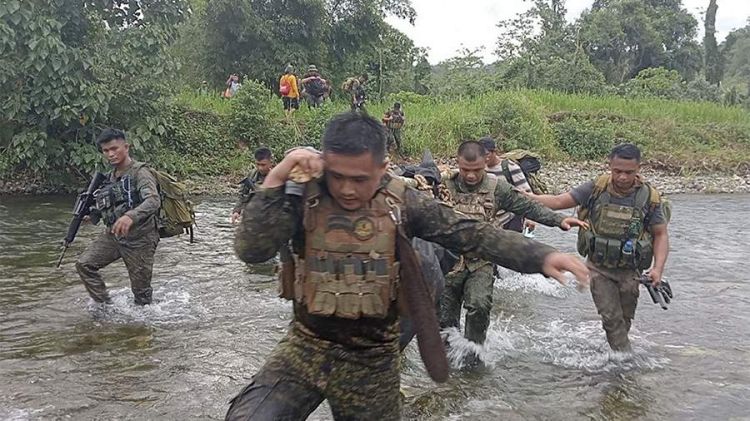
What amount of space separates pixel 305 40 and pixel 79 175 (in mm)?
10723

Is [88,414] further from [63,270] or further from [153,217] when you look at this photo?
[63,270]

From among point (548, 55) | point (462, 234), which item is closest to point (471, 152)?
point (462, 234)

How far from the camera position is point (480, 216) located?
5.95 m

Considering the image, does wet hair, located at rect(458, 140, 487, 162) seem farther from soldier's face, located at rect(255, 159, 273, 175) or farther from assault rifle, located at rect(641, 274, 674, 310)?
soldier's face, located at rect(255, 159, 273, 175)

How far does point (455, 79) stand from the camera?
105ft

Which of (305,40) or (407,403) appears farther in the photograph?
(305,40)

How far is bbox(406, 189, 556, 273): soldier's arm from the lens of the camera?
3.04 meters

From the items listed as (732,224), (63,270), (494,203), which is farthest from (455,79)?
(494,203)

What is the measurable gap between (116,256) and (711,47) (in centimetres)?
→ 3692

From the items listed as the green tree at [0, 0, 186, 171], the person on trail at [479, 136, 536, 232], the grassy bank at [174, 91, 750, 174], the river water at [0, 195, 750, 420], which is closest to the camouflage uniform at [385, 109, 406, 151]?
the grassy bank at [174, 91, 750, 174]

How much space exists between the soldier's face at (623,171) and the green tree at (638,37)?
30210mm

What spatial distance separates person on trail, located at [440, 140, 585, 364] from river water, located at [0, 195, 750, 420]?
23.1 inches

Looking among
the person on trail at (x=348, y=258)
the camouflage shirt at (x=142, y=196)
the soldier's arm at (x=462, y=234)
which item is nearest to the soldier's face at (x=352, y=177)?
the person on trail at (x=348, y=258)

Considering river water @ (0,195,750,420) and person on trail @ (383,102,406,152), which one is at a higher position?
person on trail @ (383,102,406,152)
